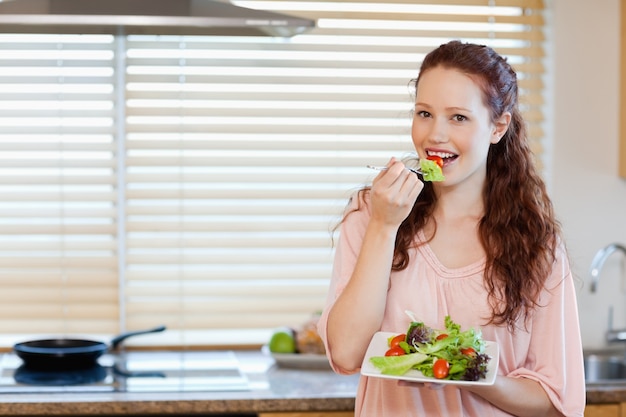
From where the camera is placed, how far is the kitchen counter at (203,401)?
95.2 inches

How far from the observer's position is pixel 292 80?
3.11 m

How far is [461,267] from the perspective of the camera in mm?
1806

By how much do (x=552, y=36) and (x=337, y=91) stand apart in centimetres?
71

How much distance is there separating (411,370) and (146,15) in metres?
1.16

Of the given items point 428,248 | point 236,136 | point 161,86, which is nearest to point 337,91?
point 236,136

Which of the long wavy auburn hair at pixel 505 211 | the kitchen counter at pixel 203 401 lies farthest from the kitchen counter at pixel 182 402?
the long wavy auburn hair at pixel 505 211

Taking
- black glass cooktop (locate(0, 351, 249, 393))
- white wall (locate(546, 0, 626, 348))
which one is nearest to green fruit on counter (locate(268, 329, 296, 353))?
black glass cooktop (locate(0, 351, 249, 393))

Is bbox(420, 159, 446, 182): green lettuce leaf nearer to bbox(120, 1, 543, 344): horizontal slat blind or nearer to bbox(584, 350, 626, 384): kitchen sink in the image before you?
bbox(120, 1, 543, 344): horizontal slat blind

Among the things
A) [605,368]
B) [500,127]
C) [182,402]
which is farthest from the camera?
[605,368]

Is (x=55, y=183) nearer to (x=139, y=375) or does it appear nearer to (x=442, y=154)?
→ (x=139, y=375)

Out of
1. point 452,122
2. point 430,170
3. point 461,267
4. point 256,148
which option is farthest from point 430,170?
point 256,148

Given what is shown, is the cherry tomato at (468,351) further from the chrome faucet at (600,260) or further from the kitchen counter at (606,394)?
the chrome faucet at (600,260)

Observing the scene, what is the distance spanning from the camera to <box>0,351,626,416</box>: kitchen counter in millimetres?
2418

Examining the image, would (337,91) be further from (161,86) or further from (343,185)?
(161,86)
